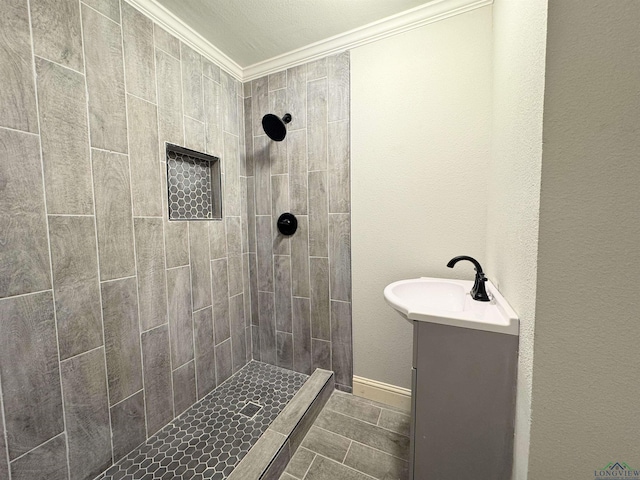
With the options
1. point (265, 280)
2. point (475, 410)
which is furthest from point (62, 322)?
point (475, 410)

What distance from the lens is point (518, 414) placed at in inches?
29.7

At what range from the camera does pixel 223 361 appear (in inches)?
70.1

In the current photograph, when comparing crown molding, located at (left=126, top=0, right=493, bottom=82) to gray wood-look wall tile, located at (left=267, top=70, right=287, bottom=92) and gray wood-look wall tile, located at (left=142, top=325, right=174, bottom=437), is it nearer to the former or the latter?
gray wood-look wall tile, located at (left=267, top=70, right=287, bottom=92)

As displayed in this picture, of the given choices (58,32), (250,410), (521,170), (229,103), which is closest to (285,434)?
(250,410)

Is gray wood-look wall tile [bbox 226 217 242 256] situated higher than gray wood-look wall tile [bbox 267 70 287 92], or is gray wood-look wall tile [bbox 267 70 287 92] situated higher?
gray wood-look wall tile [bbox 267 70 287 92]

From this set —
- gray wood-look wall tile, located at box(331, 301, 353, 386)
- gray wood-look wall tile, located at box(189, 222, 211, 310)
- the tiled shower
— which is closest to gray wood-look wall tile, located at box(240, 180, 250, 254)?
the tiled shower

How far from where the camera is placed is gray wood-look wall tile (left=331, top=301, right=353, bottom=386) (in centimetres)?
170

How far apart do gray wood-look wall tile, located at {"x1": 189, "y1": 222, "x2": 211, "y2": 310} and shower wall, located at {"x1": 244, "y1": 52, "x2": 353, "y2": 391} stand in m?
0.41

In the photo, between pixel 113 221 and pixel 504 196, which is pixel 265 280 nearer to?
pixel 113 221

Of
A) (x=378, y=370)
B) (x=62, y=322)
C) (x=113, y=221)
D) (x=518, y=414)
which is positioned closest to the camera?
(x=518, y=414)

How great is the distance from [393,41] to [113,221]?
1.87 metres

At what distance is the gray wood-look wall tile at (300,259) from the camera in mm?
1780

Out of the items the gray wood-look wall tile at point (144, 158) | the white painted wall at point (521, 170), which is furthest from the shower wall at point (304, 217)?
the white painted wall at point (521, 170)

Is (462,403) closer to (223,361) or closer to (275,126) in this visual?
(223,361)
